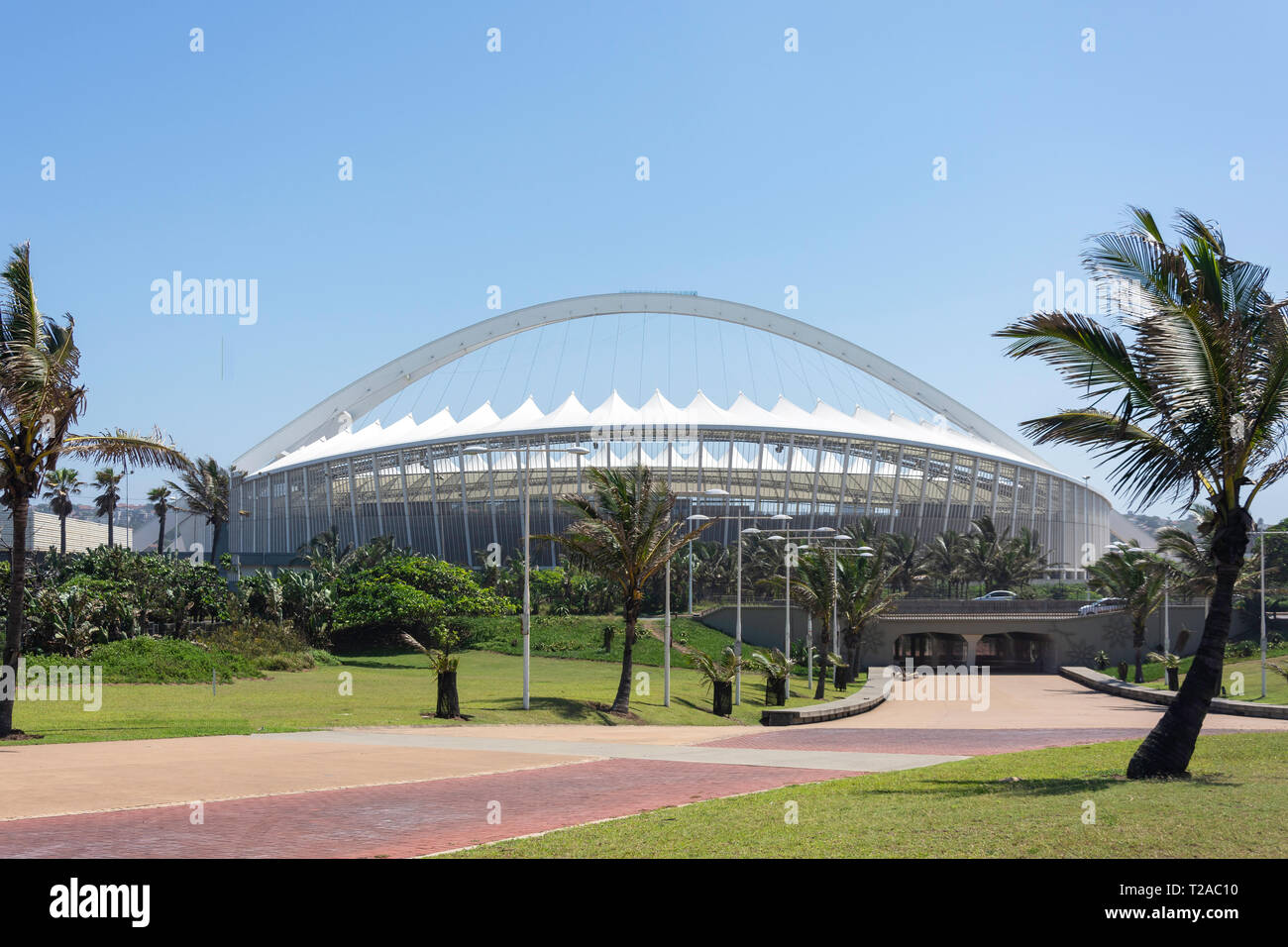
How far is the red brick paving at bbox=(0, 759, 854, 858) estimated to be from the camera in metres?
9.70

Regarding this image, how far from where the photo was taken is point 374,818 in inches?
461

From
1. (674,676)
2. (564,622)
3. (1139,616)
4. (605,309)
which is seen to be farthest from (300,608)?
(605,309)

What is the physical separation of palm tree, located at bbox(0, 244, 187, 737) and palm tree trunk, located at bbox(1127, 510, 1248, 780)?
17874 mm

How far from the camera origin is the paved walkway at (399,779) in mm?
10445

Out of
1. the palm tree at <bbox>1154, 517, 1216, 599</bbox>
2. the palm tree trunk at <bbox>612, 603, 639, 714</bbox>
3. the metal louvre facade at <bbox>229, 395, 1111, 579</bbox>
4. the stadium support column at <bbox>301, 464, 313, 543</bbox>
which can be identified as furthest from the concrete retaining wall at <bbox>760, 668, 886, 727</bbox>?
the stadium support column at <bbox>301, 464, 313, 543</bbox>

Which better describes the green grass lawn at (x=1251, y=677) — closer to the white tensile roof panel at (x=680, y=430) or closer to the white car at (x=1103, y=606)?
the white car at (x=1103, y=606)

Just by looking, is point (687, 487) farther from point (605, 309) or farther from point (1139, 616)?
point (1139, 616)

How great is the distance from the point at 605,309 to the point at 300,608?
5176cm

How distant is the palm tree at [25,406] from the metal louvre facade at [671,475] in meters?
56.7

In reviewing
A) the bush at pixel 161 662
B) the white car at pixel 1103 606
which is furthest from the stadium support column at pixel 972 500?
the bush at pixel 161 662

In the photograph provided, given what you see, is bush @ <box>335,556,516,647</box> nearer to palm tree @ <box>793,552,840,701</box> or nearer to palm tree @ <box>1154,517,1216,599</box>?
palm tree @ <box>793,552,840,701</box>

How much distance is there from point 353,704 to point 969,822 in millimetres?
21400

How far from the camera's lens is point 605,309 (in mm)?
96688

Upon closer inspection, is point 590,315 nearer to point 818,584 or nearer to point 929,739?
point 818,584
